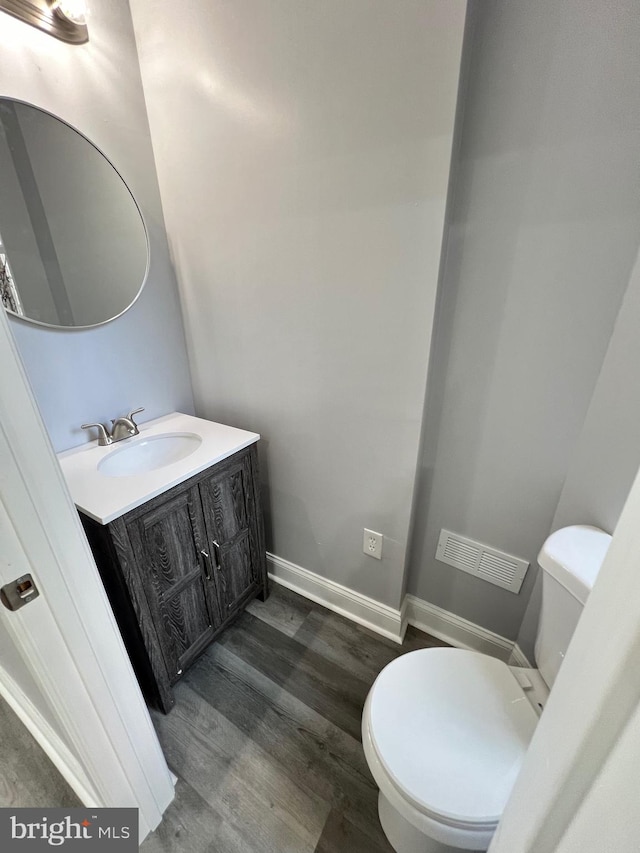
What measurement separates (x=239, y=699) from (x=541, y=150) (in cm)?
190

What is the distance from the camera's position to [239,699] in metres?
1.20

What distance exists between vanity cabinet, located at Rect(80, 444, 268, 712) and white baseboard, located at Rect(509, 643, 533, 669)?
106 centimetres

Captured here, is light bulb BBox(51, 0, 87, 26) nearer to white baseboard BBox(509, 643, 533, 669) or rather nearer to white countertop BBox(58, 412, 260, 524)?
white countertop BBox(58, 412, 260, 524)

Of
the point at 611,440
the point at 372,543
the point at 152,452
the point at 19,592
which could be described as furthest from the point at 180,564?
the point at 611,440

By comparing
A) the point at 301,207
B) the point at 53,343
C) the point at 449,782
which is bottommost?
the point at 449,782

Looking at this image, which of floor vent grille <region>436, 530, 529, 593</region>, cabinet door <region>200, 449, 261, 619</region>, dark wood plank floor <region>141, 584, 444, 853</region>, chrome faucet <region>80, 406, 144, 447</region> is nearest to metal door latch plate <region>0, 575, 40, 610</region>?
cabinet door <region>200, 449, 261, 619</region>

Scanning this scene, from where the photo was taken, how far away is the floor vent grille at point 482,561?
1137 millimetres

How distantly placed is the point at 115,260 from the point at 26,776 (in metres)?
1.74

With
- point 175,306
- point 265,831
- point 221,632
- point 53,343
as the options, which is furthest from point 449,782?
point 175,306

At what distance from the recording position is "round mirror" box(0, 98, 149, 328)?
1.02 metres

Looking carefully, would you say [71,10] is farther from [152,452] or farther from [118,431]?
[152,452]

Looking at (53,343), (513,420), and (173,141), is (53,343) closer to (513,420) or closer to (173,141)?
(173,141)

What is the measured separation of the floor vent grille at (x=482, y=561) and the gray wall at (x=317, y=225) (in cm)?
18

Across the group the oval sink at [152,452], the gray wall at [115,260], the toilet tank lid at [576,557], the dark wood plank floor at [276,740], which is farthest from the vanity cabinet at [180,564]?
the toilet tank lid at [576,557]
